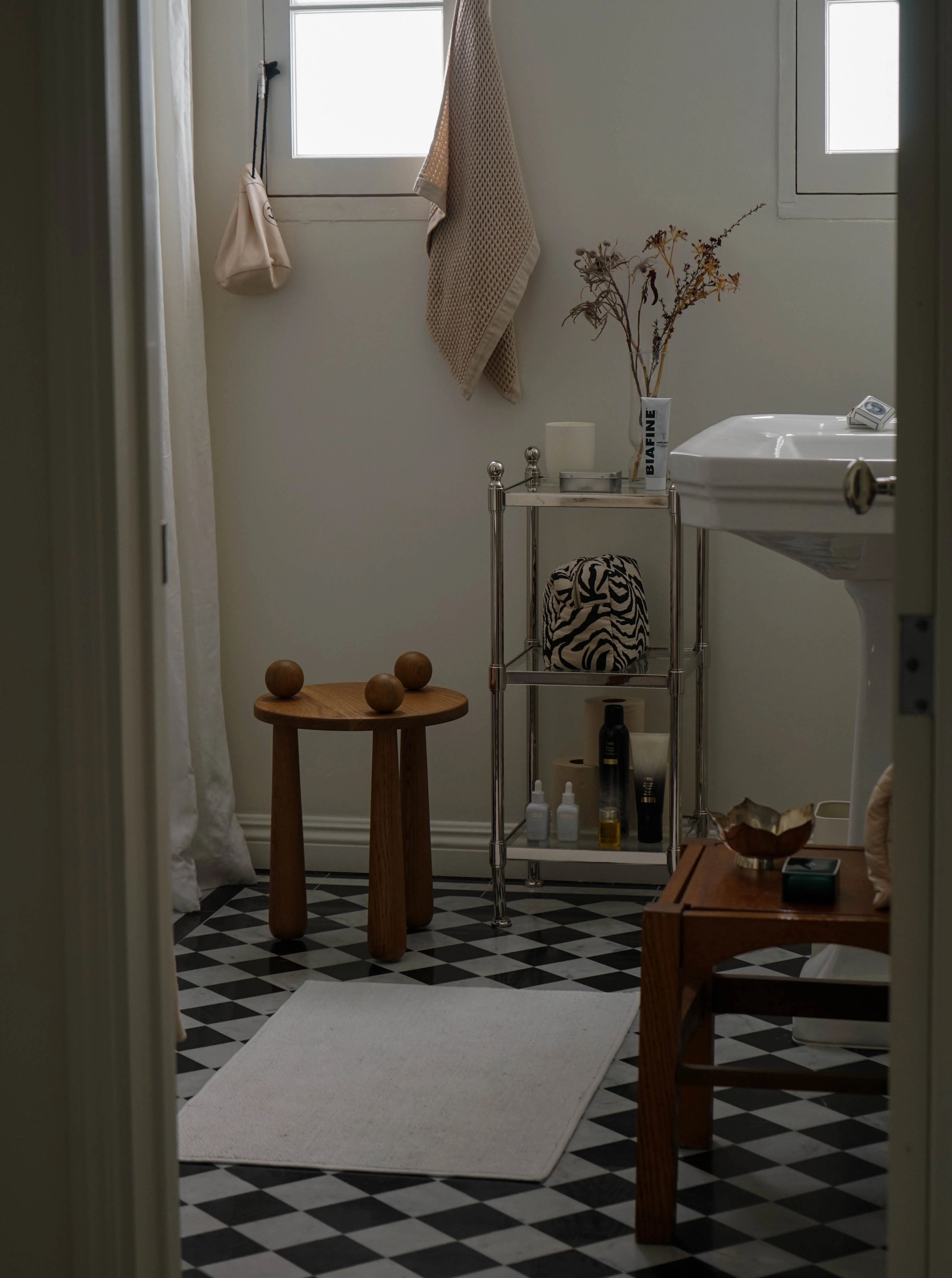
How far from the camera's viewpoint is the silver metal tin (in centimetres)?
318

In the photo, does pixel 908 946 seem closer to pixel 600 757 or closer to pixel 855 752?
pixel 855 752

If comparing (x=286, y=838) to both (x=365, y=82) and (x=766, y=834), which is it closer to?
(x=766, y=834)

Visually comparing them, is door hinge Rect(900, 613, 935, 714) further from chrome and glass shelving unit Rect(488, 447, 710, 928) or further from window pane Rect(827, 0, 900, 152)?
window pane Rect(827, 0, 900, 152)

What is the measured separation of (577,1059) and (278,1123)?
0.54 meters

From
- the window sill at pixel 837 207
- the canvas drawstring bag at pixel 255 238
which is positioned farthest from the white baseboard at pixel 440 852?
the window sill at pixel 837 207

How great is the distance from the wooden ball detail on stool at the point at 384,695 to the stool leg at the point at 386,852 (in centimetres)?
5

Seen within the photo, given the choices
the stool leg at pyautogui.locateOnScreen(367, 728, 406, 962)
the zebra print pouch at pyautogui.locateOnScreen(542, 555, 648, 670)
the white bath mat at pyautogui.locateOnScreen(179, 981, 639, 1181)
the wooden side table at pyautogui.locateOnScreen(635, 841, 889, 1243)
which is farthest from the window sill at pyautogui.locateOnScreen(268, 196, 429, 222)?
the wooden side table at pyautogui.locateOnScreen(635, 841, 889, 1243)

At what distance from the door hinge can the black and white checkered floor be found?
102cm

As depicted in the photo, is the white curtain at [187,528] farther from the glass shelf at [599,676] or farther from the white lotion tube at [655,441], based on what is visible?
Answer: the white lotion tube at [655,441]

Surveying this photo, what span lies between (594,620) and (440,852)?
82 centimetres

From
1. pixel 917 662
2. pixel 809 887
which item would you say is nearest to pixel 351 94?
pixel 809 887

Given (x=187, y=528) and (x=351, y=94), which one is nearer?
(x=187, y=528)

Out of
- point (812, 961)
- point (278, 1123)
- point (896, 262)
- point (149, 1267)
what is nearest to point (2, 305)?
point (896, 262)

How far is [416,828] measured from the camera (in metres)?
3.22
